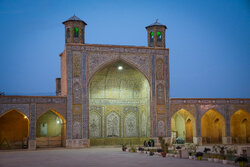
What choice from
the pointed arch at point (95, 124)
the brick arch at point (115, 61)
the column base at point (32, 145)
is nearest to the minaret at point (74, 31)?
the brick arch at point (115, 61)

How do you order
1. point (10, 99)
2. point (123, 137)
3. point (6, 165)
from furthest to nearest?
1. point (123, 137)
2. point (10, 99)
3. point (6, 165)

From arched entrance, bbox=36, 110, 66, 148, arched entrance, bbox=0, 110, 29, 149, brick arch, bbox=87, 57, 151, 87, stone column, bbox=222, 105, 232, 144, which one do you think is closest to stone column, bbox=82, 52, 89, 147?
brick arch, bbox=87, 57, 151, 87

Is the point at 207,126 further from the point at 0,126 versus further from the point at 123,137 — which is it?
the point at 0,126

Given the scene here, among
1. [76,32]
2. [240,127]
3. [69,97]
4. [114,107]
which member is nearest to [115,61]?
[76,32]

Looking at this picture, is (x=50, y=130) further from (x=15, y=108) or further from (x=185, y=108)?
(x=185, y=108)

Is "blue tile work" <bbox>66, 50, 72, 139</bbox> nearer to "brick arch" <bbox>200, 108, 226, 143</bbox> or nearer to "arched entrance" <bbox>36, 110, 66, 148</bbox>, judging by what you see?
"arched entrance" <bbox>36, 110, 66, 148</bbox>

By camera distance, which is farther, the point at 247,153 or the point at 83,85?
the point at 83,85

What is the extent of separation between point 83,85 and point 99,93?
3.90 meters

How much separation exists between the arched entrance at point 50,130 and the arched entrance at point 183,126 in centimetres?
902

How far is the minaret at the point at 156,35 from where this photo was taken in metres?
24.6

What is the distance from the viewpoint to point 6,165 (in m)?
12.0

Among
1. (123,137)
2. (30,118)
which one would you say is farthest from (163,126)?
(30,118)

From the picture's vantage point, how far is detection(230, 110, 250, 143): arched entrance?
26.3 metres

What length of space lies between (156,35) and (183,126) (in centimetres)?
792
